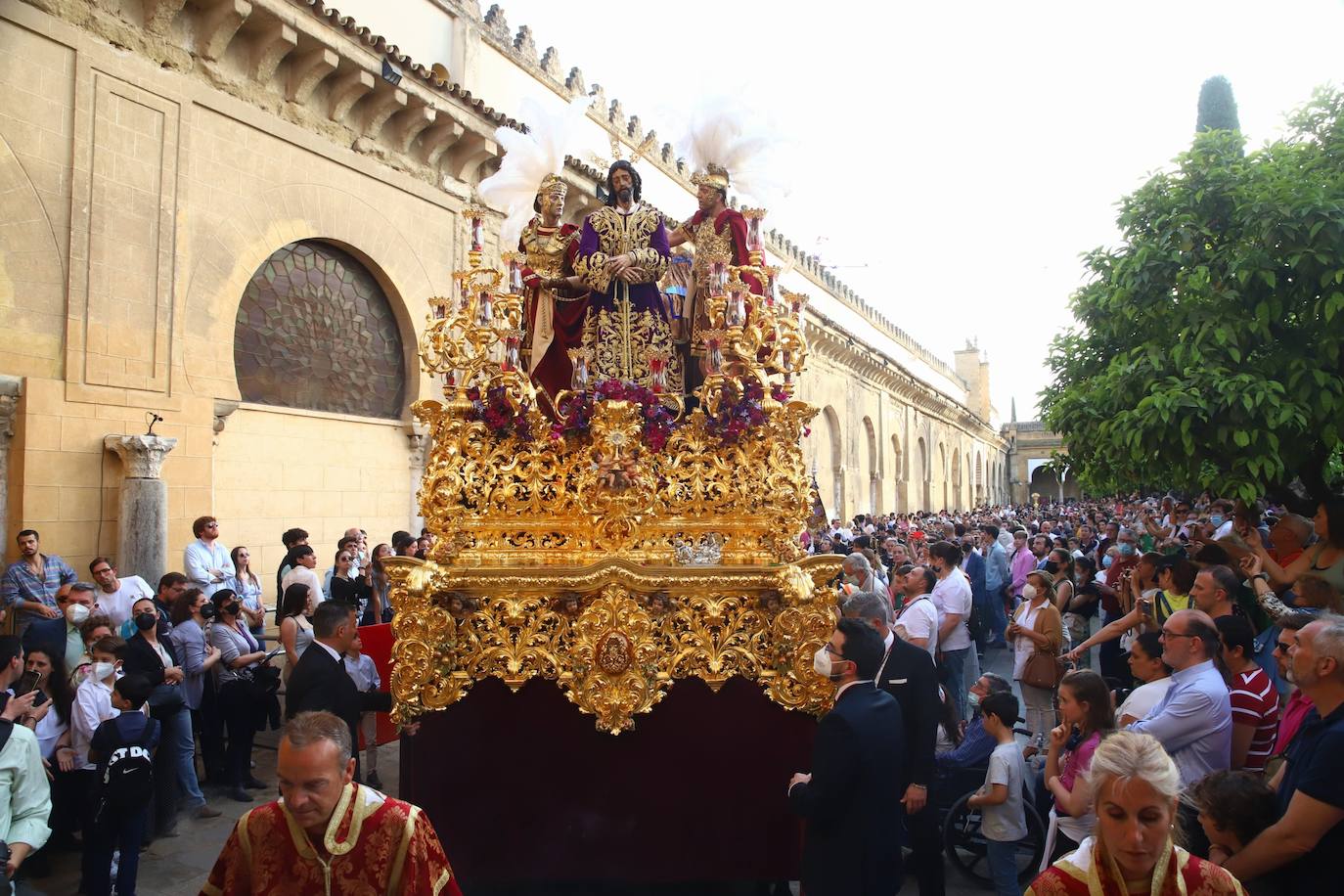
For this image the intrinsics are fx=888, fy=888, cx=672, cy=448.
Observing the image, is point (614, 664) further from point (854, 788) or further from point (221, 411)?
point (221, 411)

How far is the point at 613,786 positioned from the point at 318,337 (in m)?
9.20

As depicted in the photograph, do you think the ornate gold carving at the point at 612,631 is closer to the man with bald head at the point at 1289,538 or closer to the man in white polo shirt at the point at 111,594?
the man in white polo shirt at the point at 111,594

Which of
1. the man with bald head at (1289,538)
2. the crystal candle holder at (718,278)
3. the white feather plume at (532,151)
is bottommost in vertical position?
the man with bald head at (1289,538)

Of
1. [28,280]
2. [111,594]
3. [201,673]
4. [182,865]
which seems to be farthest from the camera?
[28,280]

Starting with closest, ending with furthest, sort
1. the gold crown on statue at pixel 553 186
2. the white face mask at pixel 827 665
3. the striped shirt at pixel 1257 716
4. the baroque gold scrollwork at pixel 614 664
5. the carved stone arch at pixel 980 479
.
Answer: the white face mask at pixel 827 665 < the striped shirt at pixel 1257 716 < the baroque gold scrollwork at pixel 614 664 < the gold crown on statue at pixel 553 186 < the carved stone arch at pixel 980 479

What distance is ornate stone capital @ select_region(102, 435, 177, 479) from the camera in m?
9.11

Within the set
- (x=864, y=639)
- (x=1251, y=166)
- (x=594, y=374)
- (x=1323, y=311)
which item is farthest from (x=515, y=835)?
(x=1251, y=166)

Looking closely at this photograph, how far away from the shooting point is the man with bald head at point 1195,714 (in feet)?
13.1

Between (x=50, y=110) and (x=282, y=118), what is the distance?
9.74 feet

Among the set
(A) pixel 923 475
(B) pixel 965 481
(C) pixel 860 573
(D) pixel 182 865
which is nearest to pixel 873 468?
(A) pixel 923 475

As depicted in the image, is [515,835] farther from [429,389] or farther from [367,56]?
[367,56]

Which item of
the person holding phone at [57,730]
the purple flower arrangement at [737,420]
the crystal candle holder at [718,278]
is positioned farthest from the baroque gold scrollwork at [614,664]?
the person holding phone at [57,730]

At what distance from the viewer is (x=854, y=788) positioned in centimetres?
374

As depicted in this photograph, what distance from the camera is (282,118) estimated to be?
37.1 ft
